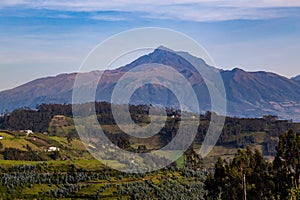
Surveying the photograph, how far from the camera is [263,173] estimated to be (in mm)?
46812

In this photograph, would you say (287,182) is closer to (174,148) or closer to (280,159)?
(280,159)

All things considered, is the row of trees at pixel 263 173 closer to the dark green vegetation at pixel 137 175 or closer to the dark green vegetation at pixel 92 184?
the dark green vegetation at pixel 137 175

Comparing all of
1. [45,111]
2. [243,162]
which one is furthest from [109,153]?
[45,111]

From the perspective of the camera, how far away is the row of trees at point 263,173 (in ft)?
147

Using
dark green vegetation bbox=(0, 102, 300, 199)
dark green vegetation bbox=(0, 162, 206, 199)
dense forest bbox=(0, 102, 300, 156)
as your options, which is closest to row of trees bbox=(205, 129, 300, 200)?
dark green vegetation bbox=(0, 102, 300, 199)

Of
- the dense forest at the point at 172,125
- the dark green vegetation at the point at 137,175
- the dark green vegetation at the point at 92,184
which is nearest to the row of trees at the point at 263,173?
the dark green vegetation at the point at 137,175

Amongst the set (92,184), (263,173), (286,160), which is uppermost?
(286,160)

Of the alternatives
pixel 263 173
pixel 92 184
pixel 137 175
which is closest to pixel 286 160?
pixel 263 173

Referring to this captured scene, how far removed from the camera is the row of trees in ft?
147

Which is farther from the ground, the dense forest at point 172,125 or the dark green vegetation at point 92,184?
the dense forest at point 172,125

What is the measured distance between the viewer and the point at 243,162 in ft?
155

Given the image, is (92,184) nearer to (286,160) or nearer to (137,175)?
(137,175)

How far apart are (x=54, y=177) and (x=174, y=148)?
59.7 metres

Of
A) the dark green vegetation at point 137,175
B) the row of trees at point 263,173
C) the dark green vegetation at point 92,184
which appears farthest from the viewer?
the dark green vegetation at point 92,184
